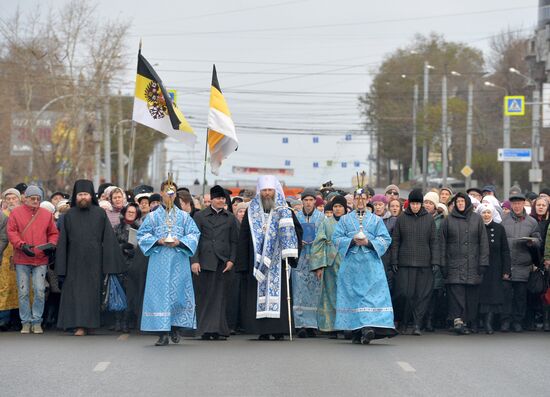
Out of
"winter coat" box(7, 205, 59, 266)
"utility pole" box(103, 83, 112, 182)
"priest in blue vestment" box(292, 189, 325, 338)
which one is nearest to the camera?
"winter coat" box(7, 205, 59, 266)

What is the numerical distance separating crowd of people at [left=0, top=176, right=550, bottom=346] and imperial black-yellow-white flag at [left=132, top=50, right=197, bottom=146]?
1200 mm

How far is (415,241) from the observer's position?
62.8ft

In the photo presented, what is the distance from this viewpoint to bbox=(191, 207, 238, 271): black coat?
1809 cm

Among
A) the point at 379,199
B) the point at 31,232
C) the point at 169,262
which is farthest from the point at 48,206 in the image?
the point at 379,199

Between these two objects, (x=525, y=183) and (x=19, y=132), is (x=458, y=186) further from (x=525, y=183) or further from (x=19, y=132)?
(x=19, y=132)

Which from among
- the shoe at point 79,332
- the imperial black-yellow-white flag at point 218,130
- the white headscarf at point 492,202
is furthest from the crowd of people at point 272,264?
the imperial black-yellow-white flag at point 218,130

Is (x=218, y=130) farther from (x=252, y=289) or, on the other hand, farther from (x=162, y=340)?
(x=162, y=340)

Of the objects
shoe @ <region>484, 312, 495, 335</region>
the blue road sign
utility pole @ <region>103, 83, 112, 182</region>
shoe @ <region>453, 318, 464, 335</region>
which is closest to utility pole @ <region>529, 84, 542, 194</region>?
the blue road sign

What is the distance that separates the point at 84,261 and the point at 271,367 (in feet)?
16.1

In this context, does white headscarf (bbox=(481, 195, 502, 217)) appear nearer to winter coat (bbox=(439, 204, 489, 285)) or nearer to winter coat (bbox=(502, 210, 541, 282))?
winter coat (bbox=(502, 210, 541, 282))

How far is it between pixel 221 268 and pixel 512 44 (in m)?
81.0

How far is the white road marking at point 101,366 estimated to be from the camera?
554 inches

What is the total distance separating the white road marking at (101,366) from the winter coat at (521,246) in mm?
7349

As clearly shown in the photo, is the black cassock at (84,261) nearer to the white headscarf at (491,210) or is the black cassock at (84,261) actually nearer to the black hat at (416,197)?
the black hat at (416,197)
